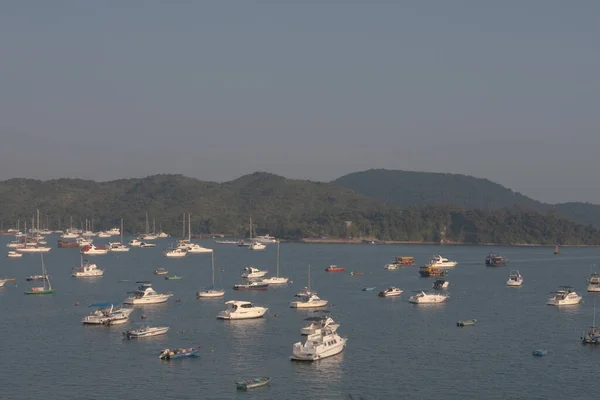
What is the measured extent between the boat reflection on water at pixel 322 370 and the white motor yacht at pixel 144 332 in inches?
739

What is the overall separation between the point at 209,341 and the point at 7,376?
2046 centimetres

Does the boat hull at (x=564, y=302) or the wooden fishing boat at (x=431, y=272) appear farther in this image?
the wooden fishing boat at (x=431, y=272)

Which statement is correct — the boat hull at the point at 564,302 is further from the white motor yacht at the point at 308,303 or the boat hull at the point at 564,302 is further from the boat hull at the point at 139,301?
the boat hull at the point at 139,301

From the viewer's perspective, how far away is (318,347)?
70812 mm

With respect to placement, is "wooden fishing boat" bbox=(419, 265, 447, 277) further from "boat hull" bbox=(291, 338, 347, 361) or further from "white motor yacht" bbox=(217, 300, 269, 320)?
"boat hull" bbox=(291, 338, 347, 361)

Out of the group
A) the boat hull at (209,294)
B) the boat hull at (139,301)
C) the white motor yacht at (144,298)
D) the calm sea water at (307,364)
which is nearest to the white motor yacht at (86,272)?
the calm sea water at (307,364)

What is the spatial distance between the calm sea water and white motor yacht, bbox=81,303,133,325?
5.08 feet

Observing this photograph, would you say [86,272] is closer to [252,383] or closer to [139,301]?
[139,301]

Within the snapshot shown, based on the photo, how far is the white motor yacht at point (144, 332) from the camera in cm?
8144

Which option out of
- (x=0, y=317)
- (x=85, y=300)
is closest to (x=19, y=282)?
(x=85, y=300)

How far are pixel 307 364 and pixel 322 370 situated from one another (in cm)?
228

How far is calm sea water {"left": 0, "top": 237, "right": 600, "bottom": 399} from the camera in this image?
205 feet

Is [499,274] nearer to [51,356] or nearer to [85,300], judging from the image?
[85,300]

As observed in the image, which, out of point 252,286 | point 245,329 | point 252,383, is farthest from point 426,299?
point 252,383
